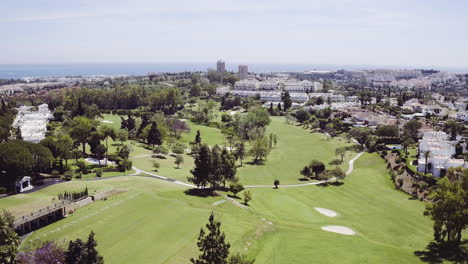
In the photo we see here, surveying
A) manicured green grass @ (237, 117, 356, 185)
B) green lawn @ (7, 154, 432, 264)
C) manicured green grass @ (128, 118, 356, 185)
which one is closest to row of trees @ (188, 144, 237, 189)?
green lawn @ (7, 154, 432, 264)

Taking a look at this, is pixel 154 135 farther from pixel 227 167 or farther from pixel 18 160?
pixel 18 160

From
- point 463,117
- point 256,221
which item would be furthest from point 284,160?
point 463,117

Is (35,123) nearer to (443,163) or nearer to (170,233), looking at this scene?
(170,233)

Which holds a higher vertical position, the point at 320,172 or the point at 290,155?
the point at 320,172

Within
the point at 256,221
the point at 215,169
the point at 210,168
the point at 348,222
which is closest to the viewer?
the point at 256,221

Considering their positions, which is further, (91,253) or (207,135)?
(207,135)

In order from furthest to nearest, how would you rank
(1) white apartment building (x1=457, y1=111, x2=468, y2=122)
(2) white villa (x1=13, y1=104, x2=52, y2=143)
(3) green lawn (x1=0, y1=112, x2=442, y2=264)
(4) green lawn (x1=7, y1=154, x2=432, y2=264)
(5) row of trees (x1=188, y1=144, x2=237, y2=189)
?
(1) white apartment building (x1=457, y1=111, x2=468, y2=122) < (2) white villa (x1=13, y1=104, x2=52, y2=143) < (5) row of trees (x1=188, y1=144, x2=237, y2=189) < (3) green lawn (x1=0, y1=112, x2=442, y2=264) < (4) green lawn (x1=7, y1=154, x2=432, y2=264)

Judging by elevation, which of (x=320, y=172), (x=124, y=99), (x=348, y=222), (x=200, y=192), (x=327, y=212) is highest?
(x=124, y=99)

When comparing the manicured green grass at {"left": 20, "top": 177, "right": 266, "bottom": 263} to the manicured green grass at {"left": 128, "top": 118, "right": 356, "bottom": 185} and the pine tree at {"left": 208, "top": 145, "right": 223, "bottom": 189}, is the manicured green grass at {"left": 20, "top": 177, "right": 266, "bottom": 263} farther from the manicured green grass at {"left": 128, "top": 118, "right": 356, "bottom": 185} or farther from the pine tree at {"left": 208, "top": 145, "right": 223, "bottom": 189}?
the manicured green grass at {"left": 128, "top": 118, "right": 356, "bottom": 185}
